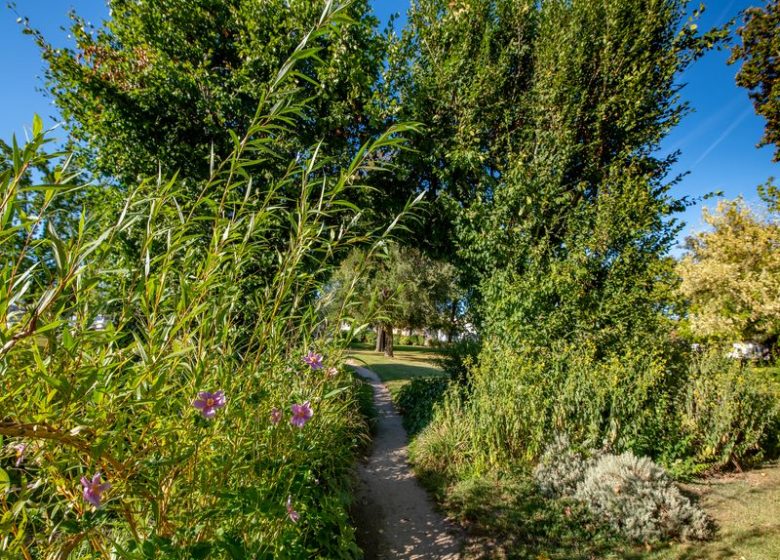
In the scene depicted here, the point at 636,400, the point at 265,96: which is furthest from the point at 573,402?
the point at 265,96

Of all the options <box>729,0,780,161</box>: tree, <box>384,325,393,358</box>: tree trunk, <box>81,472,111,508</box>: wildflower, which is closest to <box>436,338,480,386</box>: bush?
<box>81,472,111,508</box>: wildflower

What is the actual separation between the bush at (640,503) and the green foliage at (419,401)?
110 inches

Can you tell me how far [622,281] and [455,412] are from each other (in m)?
3.82

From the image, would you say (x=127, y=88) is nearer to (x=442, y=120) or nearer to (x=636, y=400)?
(x=442, y=120)

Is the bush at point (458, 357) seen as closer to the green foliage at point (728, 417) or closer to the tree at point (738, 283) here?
the green foliage at point (728, 417)

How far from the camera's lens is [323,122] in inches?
223

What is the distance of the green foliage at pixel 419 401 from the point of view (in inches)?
255

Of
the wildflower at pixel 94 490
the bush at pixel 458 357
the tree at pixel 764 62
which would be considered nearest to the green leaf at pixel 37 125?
the wildflower at pixel 94 490

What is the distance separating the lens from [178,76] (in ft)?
16.6

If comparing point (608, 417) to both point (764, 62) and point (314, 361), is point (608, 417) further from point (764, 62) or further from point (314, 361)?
point (764, 62)

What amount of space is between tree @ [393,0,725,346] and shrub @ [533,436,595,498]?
1.88 m

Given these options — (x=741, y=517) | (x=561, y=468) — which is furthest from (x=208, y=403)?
(x=741, y=517)

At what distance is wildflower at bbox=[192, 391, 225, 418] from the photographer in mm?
1008

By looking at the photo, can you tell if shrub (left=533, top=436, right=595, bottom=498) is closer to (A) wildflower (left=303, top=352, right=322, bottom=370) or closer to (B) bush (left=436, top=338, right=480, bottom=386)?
(B) bush (left=436, top=338, right=480, bottom=386)
